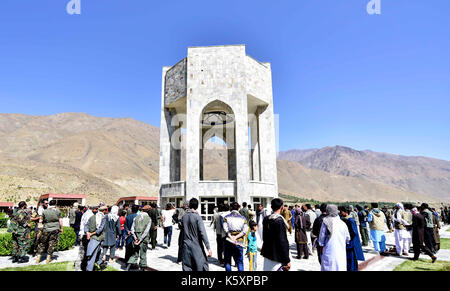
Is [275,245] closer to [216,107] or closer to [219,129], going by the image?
[216,107]

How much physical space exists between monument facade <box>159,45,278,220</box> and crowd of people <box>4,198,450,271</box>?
42.9 feet

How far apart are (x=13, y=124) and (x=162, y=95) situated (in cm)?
14254

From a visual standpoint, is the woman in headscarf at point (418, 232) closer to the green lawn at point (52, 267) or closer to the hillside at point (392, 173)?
the green lawn at point (52, 267)

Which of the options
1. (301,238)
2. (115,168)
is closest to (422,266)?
(301,238)

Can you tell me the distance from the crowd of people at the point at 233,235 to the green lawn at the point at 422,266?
1.01 ft

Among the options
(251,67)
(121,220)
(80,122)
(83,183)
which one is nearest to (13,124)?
(80,122)

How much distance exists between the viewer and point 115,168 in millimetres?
93312

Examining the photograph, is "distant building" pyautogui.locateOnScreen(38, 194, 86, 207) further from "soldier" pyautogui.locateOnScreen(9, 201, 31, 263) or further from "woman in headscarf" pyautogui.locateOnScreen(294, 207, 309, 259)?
"woman in headscarf" pyautogui.locateOnScreen(294, 207, 309, 259)

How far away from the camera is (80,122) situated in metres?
154

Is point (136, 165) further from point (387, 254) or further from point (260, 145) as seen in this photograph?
point (387, 254)

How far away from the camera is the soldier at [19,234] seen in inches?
351

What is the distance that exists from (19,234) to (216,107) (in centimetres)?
2148

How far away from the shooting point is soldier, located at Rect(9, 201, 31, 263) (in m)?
8.92

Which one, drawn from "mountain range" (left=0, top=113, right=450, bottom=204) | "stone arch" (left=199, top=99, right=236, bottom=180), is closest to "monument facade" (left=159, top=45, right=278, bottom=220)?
"stone arch" (left=199, top=99, right=236, bottom=180)
